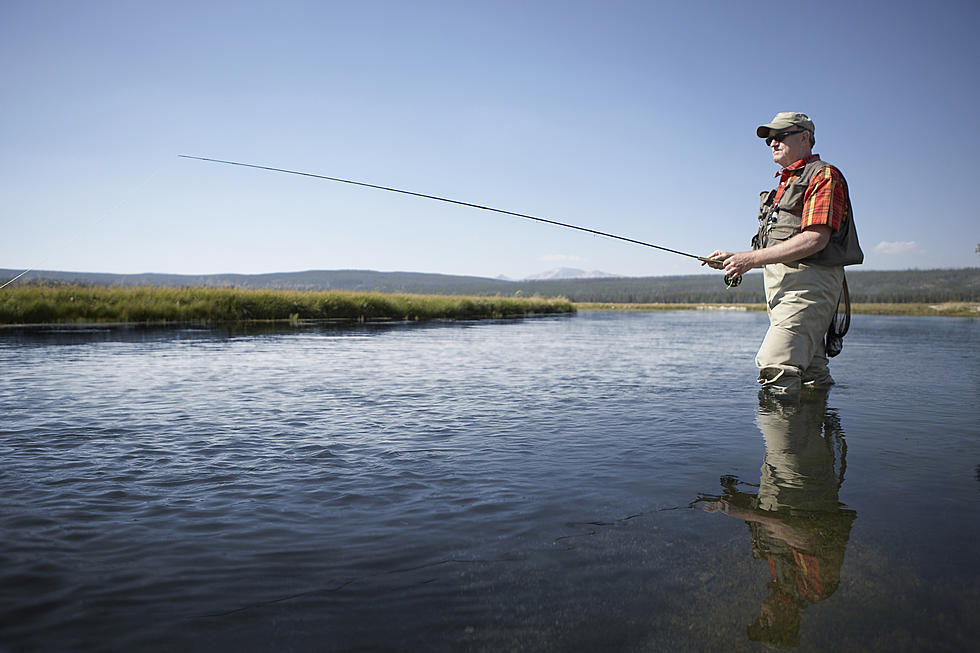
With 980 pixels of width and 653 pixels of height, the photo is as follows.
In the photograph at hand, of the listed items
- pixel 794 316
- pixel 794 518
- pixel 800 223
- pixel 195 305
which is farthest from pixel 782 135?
pixel 195 305

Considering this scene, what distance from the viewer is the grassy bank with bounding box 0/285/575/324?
1852cm

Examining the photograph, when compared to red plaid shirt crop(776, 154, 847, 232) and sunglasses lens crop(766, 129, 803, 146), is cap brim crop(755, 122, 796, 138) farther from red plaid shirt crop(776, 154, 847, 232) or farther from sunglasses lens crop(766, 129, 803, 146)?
red plaid shirt crop(776, 154, 847, 232)

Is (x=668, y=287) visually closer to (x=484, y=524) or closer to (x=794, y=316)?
(x=794, y=316)

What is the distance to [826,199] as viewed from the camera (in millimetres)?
5227

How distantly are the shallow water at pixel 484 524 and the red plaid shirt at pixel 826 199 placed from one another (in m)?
1.68

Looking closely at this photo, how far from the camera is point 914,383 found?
8.03 metres

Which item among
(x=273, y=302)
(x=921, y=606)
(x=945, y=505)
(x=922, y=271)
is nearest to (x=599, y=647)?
(x=921, y=606)

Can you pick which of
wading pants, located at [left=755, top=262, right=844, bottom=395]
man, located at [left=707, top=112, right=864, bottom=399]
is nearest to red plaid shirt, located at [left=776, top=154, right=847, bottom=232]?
man, located at [left=707, top=112, right=864, bottom=399]

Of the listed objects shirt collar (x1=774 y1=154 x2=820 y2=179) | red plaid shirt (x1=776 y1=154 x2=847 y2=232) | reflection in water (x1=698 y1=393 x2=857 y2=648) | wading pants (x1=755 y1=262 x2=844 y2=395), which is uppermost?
shirt collar (x1=774 y1=154 x2=820 y2=179)

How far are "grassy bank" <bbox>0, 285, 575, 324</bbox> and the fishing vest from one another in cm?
1960

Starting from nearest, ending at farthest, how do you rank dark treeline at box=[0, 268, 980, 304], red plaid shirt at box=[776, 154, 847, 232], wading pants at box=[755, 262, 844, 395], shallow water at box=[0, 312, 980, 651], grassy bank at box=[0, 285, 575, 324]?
shallow water at box=[0, 312, 980, 651], red plaid shirt at box=[776, 154, 847, 232], wading pants at box=[755, 262, 844, 395], grassy bank at box=[0, 285, 575, 324], dark treeline at box=[0, 268, 980, 304]

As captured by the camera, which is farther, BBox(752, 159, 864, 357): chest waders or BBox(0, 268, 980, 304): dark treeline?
BBox(0, 268, 980, 304): dark treeline

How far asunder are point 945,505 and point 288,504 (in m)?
3.22

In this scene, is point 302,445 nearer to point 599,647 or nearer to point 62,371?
point 599,647
